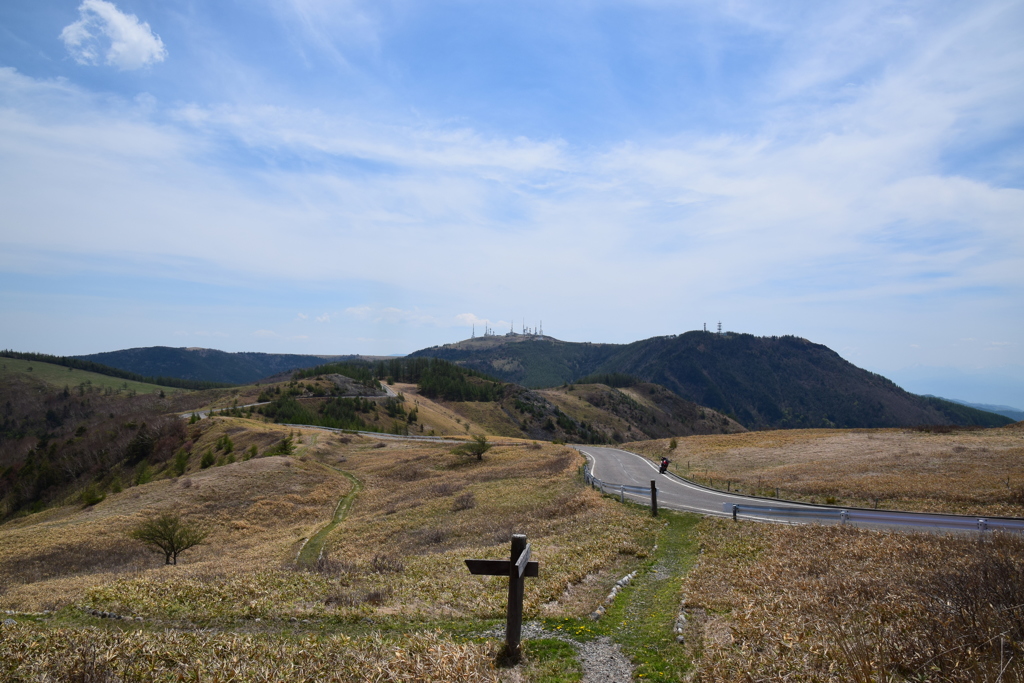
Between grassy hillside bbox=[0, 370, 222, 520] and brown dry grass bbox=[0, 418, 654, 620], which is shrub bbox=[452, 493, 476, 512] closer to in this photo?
brown dry grass bbox=[0, 418, 654, 620]

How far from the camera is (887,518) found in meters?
18.4

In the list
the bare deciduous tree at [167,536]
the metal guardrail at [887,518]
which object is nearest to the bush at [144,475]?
the bare deciduous tree at [167,536]

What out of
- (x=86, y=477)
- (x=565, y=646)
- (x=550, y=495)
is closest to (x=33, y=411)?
(x=86, y=477)

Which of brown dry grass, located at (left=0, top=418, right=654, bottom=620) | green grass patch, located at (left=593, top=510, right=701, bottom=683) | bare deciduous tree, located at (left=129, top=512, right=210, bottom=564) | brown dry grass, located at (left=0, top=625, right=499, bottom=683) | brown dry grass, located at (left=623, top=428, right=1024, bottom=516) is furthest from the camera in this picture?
bare deciduous tree, located at (left=129, top=512, right=210, bottom=564)

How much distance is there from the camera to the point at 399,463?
182 feet

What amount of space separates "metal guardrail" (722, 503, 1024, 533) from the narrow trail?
20823 mm

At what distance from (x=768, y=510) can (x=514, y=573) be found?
16916 millimetres

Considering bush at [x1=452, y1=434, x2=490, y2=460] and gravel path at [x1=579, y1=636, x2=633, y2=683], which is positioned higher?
gravel path at [x1=579, y1=636, x2=633, y2=683]

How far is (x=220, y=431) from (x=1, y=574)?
46.9m

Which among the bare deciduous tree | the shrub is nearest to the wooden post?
the shrub

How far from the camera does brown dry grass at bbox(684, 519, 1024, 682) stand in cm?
642

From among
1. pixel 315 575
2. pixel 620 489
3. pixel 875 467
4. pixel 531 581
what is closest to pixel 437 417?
pixel 620 489

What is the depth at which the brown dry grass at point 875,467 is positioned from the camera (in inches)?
934

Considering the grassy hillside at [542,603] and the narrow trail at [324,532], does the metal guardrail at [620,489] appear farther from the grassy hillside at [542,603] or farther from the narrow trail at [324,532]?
the narrow trail at [324,532]
